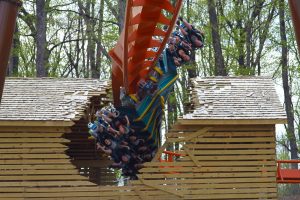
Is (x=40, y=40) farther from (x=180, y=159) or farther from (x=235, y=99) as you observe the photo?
(x=180, y=159)

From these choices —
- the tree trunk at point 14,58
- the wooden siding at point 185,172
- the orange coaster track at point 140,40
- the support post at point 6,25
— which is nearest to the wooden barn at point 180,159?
the wooden siding at point 185,172

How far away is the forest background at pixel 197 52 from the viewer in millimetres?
24469

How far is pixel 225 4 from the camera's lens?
2855 centimetres

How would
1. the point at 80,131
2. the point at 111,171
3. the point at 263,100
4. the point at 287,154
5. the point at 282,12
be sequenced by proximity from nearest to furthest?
the point at 263,100, the point at 80,131, the point at 111,171, the point at 282,12, the point at 287,154

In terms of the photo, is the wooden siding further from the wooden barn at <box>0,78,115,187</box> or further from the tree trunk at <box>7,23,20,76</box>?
the tree trunk at <box>7,23,20,76</box>

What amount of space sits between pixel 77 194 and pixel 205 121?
10.2 feet

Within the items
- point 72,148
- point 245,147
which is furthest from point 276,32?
point 245,147

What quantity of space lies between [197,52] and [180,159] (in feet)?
66.4

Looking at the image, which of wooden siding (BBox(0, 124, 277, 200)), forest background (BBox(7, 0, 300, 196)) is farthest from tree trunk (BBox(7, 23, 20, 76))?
wooden siding (BBox(0, 124, 277, 200))

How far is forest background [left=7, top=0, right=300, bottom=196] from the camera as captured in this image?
24469 millimetres

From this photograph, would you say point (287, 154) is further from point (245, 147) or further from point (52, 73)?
point (245, 147)

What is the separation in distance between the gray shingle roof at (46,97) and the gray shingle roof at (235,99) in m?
2.47

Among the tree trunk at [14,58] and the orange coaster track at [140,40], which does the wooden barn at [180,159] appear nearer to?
the orange coaster track at [140,40]

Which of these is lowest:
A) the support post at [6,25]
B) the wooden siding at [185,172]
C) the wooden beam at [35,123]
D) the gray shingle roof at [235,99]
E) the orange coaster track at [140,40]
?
the wooden siding at [185,172]
